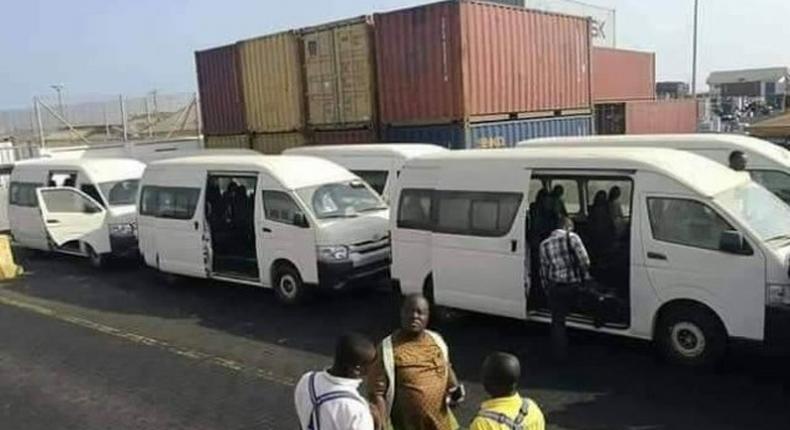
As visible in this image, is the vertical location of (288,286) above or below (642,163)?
below

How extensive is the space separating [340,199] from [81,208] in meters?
6.50

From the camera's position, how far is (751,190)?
7148mm

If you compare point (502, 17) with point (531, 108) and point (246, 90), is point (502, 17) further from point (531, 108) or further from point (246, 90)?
point (246, 90)

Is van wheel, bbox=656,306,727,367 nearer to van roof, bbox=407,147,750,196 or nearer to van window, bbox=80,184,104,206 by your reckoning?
van roof, bbox=407,147,750,196

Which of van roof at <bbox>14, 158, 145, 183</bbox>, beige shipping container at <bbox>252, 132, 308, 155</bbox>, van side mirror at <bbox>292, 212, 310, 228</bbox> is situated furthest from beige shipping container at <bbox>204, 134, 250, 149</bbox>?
van side mirror at <bbox>292, 212, 310, 228</bbox>

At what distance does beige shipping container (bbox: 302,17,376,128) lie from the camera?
16.8m

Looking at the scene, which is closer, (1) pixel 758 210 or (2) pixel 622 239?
(1) pixel 758 210

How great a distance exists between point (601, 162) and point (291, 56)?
12.1 m

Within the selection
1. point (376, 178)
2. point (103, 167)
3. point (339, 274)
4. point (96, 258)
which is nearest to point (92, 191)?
point (103, 167)

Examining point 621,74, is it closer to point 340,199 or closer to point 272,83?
point 272,83

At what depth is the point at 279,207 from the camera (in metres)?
10.4

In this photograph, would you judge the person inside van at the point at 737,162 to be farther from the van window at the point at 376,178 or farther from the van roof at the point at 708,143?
the van window at the point at 376,178

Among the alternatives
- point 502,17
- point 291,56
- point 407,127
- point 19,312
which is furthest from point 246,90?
point 19,312

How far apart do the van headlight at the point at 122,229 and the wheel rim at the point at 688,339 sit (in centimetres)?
1052
